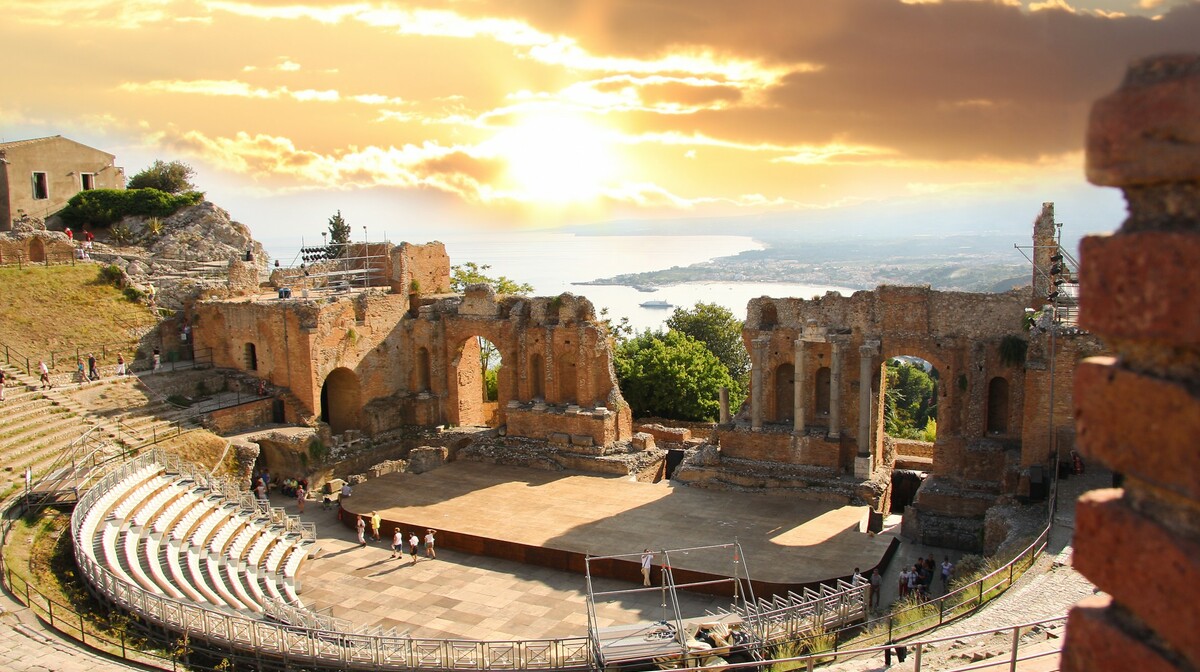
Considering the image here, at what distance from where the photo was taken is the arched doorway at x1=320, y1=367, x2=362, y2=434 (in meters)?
30.5

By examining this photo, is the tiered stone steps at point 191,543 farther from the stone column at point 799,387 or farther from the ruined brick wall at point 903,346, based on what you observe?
the ruined brick wall at point 903,346

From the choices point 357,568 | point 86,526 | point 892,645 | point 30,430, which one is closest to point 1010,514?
point 892,645

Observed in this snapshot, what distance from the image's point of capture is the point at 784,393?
1070 inches

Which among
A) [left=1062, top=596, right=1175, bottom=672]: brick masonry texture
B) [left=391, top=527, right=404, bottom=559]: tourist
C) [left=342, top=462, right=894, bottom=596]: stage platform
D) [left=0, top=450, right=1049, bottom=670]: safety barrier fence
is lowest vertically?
[left=391, top=527, right=404, bottom=559]: tourist

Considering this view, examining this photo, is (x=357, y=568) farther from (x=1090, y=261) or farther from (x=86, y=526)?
(x=1090, y=261)

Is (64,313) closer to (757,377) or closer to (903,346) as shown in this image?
(757,377)

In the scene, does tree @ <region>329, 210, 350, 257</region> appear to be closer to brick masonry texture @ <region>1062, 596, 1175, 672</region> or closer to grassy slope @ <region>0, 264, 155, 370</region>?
grassy slope @ <region>0, 264, 155, 370</region>

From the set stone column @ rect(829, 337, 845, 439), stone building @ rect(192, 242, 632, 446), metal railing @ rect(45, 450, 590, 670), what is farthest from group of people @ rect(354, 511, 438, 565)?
stone column @ rect(829, 337, 845, 439)

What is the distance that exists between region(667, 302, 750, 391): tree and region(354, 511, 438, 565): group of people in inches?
961

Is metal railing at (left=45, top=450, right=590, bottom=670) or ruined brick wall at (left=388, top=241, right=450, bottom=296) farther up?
ruined brick wall at (left=388, top=241, right=450, bottom=296)

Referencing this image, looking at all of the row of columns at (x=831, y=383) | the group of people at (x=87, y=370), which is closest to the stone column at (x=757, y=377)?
the row of columns at (x=831, y=383)

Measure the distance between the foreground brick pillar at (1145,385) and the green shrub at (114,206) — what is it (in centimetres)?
4544

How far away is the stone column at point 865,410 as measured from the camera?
78.5ft

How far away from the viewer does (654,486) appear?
25.7 meters
